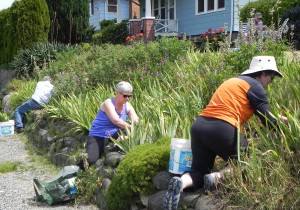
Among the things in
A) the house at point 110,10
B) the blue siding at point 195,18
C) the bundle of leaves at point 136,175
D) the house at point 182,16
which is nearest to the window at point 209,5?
the house at point 182,16

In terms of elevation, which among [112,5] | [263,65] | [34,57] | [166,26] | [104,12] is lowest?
[34,57]

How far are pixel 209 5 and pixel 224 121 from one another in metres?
19.0

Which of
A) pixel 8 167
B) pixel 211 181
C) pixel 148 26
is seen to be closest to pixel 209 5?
pixel 148 26

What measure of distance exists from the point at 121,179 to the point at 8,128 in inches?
286

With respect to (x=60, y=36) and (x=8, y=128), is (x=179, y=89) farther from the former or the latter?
(x=60, y=36)

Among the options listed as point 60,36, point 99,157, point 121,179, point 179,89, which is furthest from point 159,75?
point 60,36

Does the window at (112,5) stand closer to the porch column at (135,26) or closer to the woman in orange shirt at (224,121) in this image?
the porch column at (135,26)

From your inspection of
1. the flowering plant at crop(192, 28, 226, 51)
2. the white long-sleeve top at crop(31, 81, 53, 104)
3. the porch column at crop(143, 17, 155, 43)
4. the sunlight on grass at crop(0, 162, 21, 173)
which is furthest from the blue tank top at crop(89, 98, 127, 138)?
the porch column at crop(143, 17, 155, 43)

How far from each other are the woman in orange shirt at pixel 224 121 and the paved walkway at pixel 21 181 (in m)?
1.96

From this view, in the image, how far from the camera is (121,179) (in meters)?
4.96

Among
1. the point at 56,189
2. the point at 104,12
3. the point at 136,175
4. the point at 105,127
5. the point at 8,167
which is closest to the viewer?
the point at 136,175

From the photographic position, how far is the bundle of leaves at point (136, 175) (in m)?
4.80

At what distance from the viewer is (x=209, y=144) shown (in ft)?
13.6

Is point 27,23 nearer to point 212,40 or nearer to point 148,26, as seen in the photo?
point 148,26
